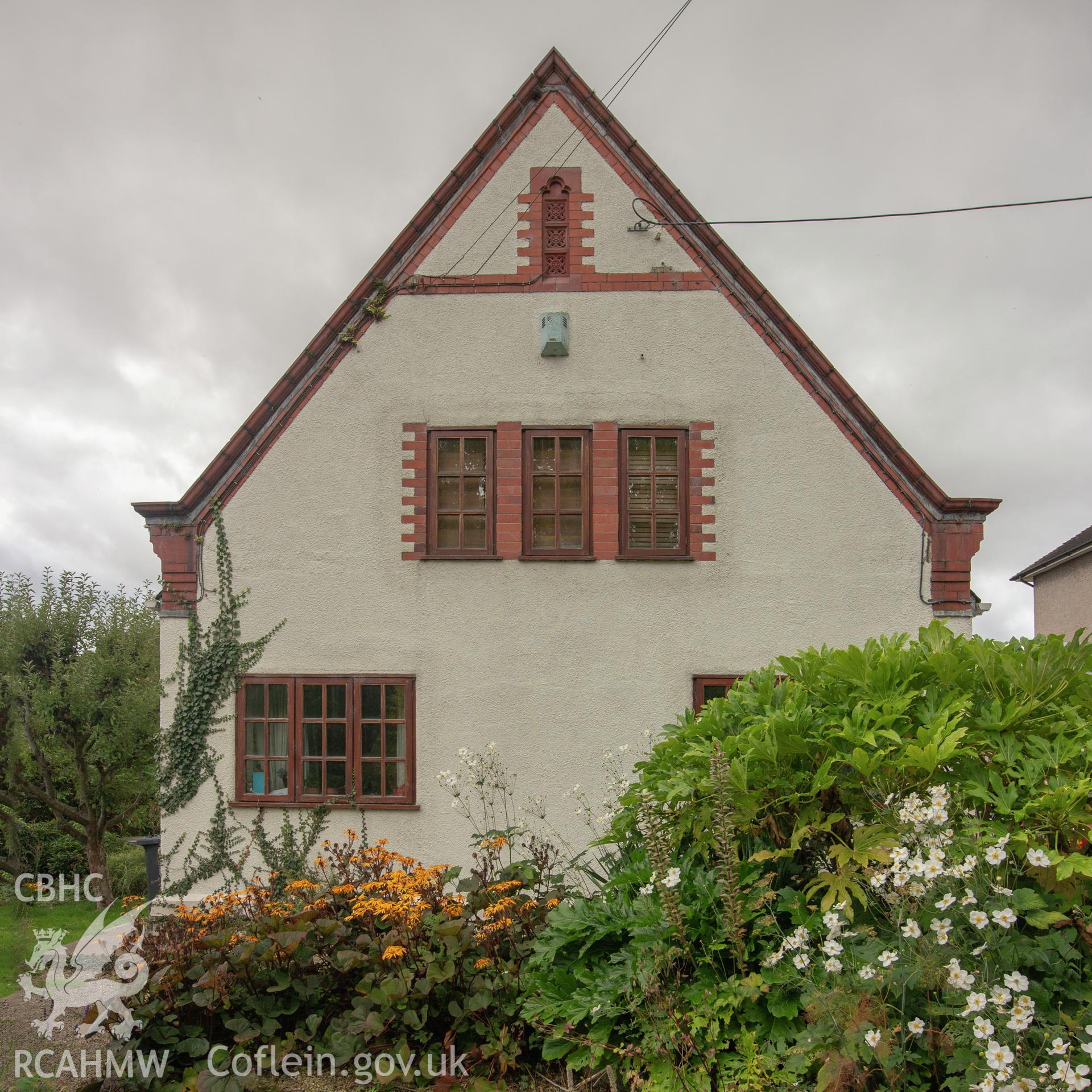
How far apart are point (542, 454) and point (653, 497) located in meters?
1.29

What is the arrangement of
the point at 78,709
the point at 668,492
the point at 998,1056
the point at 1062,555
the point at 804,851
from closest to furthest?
1. the point at 998,1056
2. the point at 804,851
3. the point at 668,492
4. the point at 78,709
5. the point at 1062,555

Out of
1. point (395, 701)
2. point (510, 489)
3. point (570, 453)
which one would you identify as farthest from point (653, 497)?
point (395, 701)

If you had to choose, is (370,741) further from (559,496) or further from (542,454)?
(542,454)

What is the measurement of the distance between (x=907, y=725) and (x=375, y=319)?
712 cm

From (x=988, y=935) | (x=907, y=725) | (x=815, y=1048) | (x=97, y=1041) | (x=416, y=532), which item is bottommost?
(x=97, y=1041)

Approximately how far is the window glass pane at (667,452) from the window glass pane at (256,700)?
4858 millimetres

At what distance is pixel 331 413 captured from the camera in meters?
9.13

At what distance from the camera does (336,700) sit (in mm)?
8852

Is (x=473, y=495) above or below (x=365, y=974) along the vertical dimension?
above

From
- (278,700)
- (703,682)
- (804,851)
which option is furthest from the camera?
(278,700)

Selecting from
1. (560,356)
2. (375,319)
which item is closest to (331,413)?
(375,319)

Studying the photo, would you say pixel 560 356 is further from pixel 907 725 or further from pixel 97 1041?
pixel 97 1041

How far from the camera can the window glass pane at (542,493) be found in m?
9.04

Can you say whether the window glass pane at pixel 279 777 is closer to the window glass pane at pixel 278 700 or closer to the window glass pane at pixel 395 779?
the window glass pane at pixel 278 700
